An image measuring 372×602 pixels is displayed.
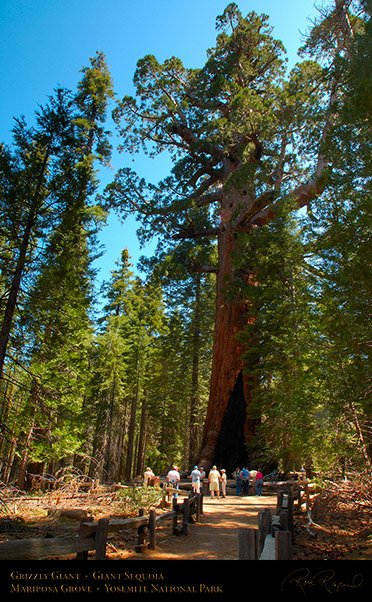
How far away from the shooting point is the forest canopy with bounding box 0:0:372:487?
7.84 m

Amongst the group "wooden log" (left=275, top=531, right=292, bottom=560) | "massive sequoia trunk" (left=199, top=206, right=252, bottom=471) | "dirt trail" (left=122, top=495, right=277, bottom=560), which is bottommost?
"dirt trail" (left=122, top=495, right=277, bottom=560)

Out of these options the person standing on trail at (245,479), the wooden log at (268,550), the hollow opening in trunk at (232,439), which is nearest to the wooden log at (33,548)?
the wooden log at (268,550)

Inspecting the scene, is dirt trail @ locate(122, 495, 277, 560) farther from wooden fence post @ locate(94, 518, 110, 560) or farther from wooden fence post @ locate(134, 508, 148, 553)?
wooden fence post @ locate(94, 518, 110, 560)

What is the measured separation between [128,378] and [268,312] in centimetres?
1374

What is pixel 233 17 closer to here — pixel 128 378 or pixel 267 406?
pixel 267 406

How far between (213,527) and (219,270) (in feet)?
44.2

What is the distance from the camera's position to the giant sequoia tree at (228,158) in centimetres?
1736

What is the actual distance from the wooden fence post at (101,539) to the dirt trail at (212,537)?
129cm

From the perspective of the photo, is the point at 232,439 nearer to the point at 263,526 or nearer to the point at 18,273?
the point at 263,526

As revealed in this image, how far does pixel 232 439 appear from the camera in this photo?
17.3 metres

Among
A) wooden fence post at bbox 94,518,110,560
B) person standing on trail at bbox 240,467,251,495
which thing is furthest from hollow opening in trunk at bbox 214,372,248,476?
wooden fence post at bbox 94,518,110,560

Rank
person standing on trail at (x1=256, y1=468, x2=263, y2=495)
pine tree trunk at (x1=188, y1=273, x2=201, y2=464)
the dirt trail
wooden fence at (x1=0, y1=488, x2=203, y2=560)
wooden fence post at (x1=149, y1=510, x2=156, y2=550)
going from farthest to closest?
pine tree trunk at (x1=188, y1=273, x2=201, y2=464)
person standing on trail at (x1=256, y1=468, x2=263, y2=495)
wooden fence post at (x1=149, y1=510, x2=156, y2=550)
the dirt trail
wooden fence at (x1=0, y1=488, x2=203, y2=560)

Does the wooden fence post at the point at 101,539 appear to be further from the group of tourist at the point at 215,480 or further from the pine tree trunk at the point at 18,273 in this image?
the group of tourist at the point at 215,480

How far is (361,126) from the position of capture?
7762mm
